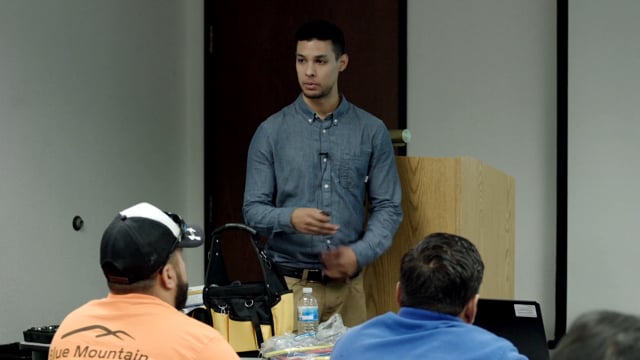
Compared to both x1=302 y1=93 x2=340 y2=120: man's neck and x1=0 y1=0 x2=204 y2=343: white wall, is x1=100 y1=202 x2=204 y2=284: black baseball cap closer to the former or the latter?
x1=302 y1=93 x2=340 y2=120: man's neck

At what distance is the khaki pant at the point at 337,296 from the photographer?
9.52ft

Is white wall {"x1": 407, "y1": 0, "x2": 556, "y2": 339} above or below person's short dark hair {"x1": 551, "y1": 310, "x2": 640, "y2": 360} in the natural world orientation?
above

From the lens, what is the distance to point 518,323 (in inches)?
96.9

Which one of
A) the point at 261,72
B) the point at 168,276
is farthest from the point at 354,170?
the point at 261,72

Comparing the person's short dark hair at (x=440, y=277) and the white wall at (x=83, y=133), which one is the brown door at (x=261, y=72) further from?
the person's short dark hair at (x=440, y=277)

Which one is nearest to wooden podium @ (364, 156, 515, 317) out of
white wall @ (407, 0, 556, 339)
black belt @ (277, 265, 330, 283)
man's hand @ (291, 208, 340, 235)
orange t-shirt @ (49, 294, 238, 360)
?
black belt @ (277, 265, 330, 283)

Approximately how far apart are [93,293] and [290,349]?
2.49 metres

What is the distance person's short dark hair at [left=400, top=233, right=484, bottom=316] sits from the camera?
1763 millimetres

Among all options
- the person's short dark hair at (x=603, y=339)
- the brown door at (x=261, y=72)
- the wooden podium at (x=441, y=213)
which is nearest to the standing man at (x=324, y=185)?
the wooden podium at (x=441, y=213)

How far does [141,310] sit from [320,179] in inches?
50.1

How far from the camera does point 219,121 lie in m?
5.32

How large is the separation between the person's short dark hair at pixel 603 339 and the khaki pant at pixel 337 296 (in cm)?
199

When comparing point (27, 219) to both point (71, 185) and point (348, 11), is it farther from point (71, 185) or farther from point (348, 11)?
point (348, 11)

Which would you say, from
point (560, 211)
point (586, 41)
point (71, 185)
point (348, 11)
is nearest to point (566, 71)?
point (586, 41)
